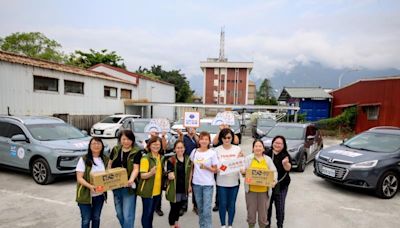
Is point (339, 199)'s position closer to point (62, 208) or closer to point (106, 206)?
point (106, 206)

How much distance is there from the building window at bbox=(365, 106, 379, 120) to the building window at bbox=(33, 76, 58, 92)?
830 inches

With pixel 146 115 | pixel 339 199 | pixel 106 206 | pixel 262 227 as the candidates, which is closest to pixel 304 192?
pixel 339 199

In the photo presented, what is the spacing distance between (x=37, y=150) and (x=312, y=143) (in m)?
8.67

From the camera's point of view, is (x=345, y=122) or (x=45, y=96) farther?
(x=345, y=122)

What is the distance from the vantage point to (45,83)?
14.6 meters

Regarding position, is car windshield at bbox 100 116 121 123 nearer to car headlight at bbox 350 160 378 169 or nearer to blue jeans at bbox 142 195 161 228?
blue jeans at bbox 142 195 161 228

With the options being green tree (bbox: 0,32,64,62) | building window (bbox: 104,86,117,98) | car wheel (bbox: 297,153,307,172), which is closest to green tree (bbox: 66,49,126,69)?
green tree (bbox: 0,32,64,62)

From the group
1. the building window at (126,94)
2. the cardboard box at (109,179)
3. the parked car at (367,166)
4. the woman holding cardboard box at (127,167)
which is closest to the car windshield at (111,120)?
the building window at (126,94)

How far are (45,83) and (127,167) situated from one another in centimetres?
1394

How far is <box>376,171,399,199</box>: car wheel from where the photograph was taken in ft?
18.9

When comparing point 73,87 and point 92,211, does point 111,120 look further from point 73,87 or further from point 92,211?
point 92,211

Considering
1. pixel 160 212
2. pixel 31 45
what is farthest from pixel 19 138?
pixel 31 45

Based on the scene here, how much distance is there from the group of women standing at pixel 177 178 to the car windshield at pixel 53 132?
4.27m

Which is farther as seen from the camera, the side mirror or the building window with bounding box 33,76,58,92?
the building window with bounding box 33,76,58,92
